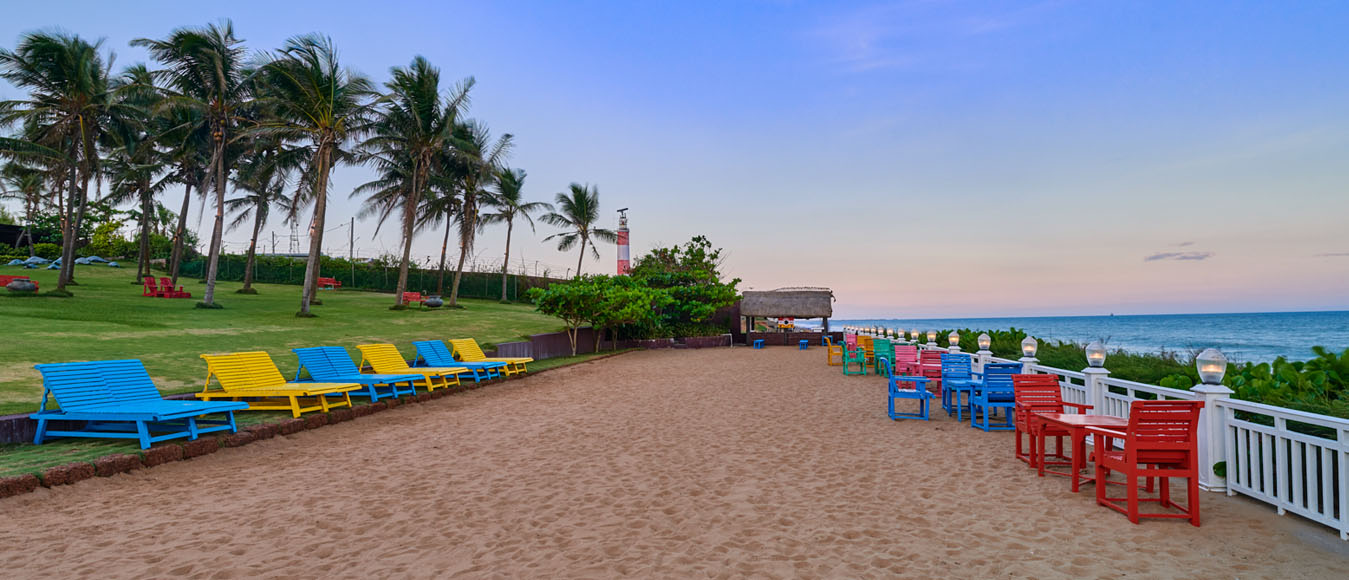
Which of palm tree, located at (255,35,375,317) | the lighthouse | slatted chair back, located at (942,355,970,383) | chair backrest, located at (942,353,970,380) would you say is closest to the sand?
slatted chair back, located at (942,355,970,383)

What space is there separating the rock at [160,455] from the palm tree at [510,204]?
26592 millimetres

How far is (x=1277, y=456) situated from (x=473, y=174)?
28.6 meters

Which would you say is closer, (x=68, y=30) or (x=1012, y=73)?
(x=1012, y=73)

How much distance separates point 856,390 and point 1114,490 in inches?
300

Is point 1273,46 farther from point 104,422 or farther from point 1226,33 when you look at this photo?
point 104,422

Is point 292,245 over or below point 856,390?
over

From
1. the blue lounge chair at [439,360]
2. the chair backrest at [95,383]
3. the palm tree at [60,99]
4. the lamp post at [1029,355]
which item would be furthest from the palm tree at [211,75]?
the lamp post at [1029,355]

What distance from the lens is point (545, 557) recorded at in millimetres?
3609

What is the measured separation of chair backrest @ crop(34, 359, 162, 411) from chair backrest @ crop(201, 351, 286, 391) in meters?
0.93

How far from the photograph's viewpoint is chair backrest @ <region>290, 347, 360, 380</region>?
9328 mm

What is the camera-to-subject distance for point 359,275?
126 feet

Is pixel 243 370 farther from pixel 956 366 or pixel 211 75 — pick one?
pixel 211 75

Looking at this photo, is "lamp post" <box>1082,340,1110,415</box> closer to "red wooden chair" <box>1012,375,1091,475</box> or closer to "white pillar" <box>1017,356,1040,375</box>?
"red wooden chair" <box>1012,375,1091,475</box>

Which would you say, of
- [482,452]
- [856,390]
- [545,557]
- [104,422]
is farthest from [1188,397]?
[104,422]
